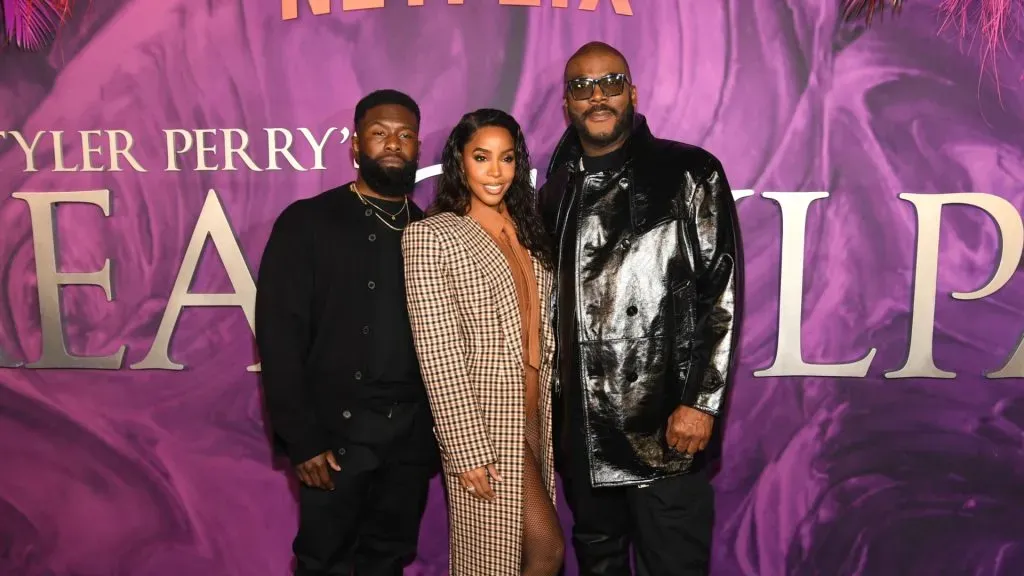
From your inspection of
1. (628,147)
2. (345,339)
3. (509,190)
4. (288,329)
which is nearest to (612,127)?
(628,147)

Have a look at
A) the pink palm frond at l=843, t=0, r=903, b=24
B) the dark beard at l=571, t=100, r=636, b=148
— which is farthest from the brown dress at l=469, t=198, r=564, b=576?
the pink palm frond at l=843, t=0, r=903, b=24

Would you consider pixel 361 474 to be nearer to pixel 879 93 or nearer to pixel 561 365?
pixel 561 365

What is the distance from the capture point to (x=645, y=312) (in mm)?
2328

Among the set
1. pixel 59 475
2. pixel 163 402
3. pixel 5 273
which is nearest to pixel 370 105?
pixel 163 402

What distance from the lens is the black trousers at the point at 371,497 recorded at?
8.06 feet

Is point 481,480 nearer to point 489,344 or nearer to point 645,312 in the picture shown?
point 489,344

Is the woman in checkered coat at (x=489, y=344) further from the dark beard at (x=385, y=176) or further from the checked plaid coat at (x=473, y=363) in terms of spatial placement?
the dark beard at (x=385, y=176)

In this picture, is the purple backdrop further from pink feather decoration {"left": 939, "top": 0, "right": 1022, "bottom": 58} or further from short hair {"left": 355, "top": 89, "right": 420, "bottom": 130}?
short hair {"left": 355, "top": 89, "right": 420, "bottom": 130}

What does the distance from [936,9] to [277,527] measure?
3544 millimetres

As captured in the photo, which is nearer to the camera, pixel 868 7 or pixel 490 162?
pixel 490 162

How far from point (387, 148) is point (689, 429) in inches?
53.3

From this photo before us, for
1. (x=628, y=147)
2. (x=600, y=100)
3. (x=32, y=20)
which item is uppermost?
(x=32, y=20)

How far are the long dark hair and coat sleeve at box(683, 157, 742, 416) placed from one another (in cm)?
51

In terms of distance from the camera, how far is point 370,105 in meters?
2.46
